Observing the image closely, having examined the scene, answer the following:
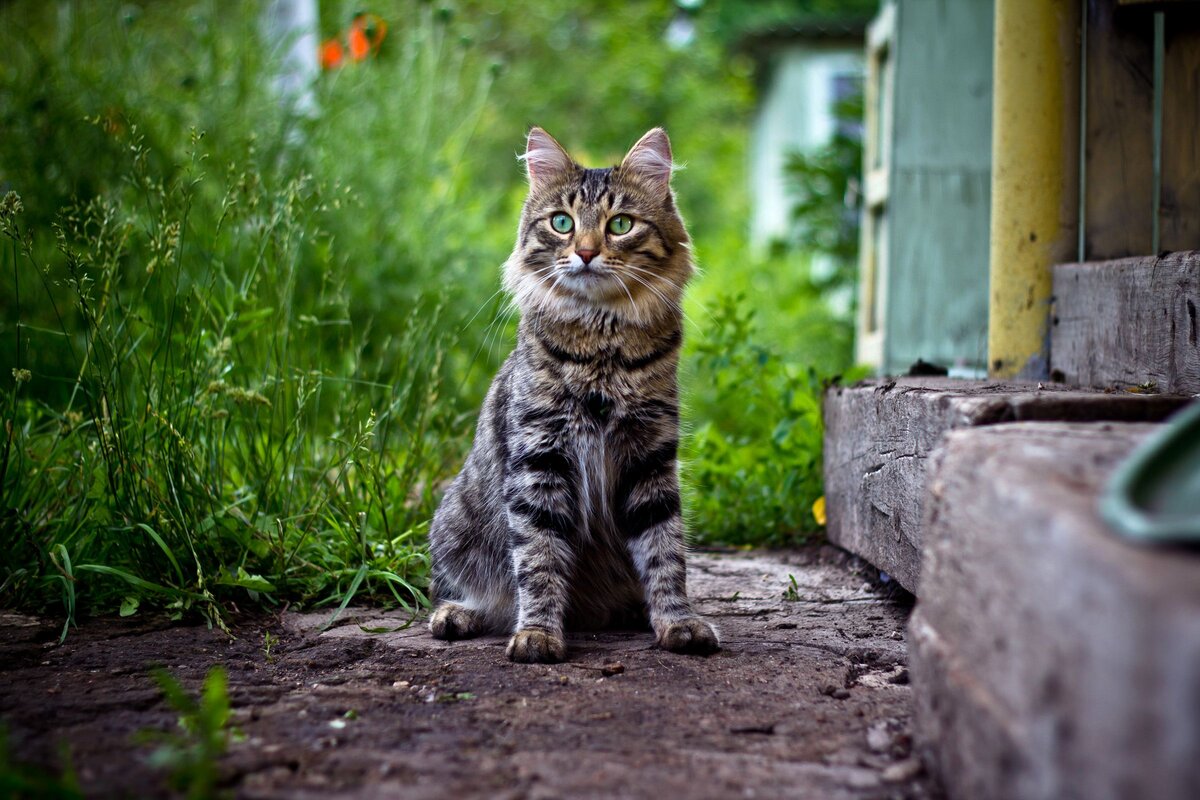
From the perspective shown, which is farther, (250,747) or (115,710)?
(115,710)

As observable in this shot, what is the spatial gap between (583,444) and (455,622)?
599 mm

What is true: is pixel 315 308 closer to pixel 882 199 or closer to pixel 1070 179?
pixel 882 199

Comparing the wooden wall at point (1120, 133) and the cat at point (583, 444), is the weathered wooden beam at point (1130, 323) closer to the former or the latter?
the wooden wall at point (1120, 133)

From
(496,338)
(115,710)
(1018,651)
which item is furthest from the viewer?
(496,338)

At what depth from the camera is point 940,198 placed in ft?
14.6

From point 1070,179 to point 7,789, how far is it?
10.7 ft

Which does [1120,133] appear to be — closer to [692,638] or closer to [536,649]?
[692,638]

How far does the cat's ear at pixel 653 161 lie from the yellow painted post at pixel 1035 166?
114 centimetres

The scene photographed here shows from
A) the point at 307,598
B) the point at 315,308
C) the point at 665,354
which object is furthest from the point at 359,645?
the point at 315,308

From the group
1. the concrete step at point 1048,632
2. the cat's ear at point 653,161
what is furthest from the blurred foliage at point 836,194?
the concrete step at point 1048,632

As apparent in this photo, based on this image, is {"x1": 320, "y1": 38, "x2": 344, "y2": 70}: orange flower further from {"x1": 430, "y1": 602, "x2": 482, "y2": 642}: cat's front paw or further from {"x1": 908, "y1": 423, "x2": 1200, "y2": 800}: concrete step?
{"x1": 908, "y1": 423, "x2": 1200, "y2": 800}: concrete step

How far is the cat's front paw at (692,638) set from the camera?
257cm

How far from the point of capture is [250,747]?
5.99ft

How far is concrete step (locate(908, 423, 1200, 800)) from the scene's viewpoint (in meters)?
1.05
